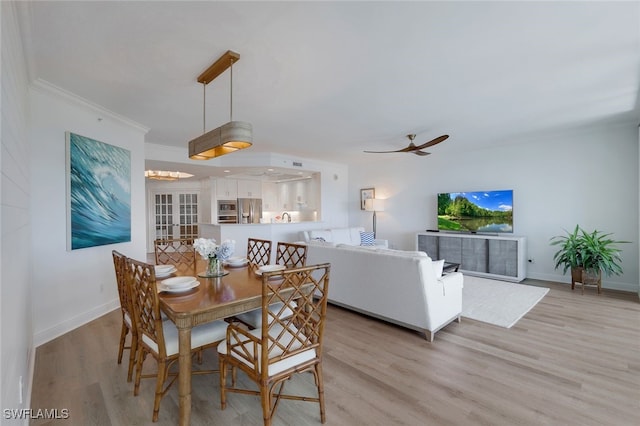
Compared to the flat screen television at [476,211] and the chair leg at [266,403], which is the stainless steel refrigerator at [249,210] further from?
the chair leg at [266,403]

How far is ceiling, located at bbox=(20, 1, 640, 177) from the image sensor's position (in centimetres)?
195

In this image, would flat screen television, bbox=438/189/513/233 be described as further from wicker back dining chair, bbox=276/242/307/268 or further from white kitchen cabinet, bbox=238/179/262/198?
white kitchen cabinet, bbox=238/179/262/198

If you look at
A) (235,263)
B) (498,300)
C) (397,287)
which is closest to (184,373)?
(235,263)

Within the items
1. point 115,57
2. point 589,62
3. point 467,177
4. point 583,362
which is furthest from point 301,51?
point 467,177

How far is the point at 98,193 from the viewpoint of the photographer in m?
3.60

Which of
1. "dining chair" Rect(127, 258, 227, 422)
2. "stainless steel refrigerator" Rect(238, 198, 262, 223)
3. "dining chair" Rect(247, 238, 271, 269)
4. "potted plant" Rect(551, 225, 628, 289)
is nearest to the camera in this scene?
"dining chair" Rect(127, 258, 227, 422)

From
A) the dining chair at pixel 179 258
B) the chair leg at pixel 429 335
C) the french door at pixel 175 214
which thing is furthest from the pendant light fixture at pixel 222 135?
the french door at pixel 175 214

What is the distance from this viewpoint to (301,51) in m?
2.38

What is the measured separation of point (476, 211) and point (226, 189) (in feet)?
20.7

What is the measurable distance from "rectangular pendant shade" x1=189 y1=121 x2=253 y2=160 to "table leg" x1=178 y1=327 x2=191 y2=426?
151 centimetres

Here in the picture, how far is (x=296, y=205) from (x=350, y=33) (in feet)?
22.5

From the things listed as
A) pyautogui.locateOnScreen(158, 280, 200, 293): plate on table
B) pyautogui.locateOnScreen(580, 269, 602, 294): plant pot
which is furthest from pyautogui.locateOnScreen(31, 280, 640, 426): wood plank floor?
pyautogui.locateOnScreen(580, 269, 602, 294): plant pot

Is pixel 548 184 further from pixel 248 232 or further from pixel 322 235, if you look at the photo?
pixel 248 232

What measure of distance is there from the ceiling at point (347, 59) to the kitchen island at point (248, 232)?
95.3 inches
